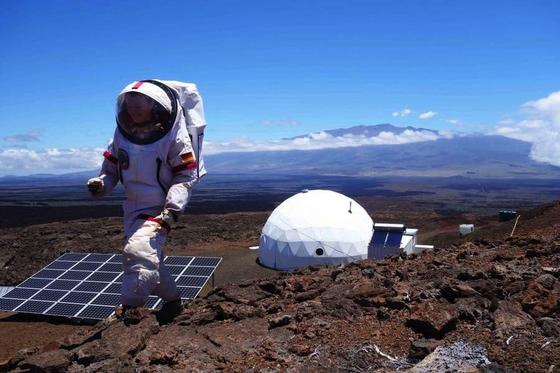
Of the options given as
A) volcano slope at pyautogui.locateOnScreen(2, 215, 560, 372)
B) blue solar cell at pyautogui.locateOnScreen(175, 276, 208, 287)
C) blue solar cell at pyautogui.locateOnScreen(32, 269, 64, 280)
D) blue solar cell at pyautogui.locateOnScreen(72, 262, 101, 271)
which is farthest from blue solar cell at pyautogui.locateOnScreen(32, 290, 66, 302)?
volcano slope at pyautogui.locateOnScreen(2, 215, 560, 372)

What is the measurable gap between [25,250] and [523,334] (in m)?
35.0

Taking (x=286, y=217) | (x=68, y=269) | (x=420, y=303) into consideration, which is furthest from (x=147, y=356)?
(x=286, y=217)

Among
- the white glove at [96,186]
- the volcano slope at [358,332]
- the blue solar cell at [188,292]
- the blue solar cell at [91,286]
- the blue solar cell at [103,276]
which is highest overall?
the white glove at [96,186]

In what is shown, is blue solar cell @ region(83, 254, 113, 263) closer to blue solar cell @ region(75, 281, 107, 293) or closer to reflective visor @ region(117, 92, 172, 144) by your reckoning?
blue solar cell @ region(75, 281, 107, 293)

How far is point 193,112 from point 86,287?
32.6 ft

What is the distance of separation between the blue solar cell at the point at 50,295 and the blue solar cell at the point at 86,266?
112 cm

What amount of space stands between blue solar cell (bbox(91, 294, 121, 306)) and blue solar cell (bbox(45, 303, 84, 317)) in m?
0.47

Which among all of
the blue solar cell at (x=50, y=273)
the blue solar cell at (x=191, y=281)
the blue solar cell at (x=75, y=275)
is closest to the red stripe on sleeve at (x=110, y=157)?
the blue solar cell at (x=191, y=281)

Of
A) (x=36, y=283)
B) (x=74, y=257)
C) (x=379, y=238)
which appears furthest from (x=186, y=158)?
(x=379, y=238)

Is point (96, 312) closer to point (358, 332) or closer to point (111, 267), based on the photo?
point (111, 267)

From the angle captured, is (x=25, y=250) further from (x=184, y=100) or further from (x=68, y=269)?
(x=184, y=100)

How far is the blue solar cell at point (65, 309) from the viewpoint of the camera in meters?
13.6

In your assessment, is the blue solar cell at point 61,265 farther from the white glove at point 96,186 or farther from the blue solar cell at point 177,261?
the white glove at point 96,186

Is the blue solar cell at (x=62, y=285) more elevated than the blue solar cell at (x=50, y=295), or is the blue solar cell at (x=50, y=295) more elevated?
the blue solar cell at (x=62, y=285)
